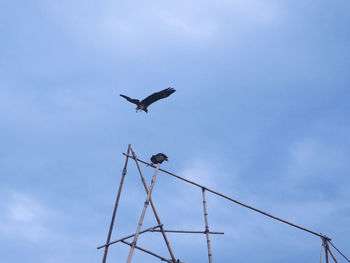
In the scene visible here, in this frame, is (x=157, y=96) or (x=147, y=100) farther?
(x=147, y=100)

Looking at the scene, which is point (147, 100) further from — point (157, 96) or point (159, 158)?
point (159, 158)

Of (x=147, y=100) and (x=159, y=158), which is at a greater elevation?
(x=147, y=100)

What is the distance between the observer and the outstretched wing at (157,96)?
19.7 m

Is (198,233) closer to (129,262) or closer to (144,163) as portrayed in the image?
(144,163)

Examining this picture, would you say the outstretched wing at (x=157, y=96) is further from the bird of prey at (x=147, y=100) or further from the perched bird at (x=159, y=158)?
the perched bird at (x=159, y=158)

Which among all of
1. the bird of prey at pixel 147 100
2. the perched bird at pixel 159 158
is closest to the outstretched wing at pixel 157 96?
the bird of prey at pixel 147 100

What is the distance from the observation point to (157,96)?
66.8 feet

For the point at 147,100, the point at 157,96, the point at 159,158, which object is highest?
the point at 147,100

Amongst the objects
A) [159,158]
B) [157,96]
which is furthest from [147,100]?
[159,158]

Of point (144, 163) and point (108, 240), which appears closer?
point (108, 240)

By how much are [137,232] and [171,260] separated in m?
2.70

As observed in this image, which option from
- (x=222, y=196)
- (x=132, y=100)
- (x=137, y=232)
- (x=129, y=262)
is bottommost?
(x=129, y=262)

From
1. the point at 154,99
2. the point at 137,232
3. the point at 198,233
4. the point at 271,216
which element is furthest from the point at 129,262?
the point at 154,99

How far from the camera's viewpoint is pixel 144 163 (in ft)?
60.0
